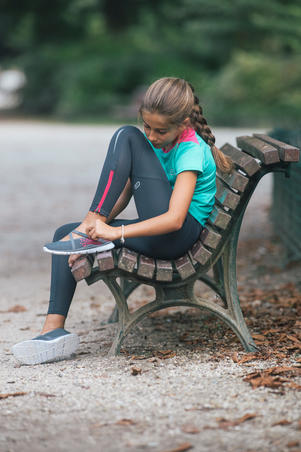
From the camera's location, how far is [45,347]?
3.69 metres

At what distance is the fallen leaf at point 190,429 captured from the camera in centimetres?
274

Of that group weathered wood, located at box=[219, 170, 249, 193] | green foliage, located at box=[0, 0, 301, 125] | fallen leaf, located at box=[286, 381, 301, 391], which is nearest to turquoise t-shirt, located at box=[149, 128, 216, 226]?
weathered wood, located at box=[219, 170, 249, 193]

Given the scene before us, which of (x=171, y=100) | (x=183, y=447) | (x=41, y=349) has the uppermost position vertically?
(x=171, y=100)

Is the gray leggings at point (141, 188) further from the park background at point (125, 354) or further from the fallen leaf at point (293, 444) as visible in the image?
the fallen leaf at point (293, 444)

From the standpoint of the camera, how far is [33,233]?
8578mm

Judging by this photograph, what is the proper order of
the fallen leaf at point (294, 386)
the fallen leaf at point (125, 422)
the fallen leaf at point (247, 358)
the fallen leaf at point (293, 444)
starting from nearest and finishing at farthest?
the fallen leaf at point (293, 444), the fallen leaf at point (125, 422), the fallen leaf at point (294, 386), the fallen leaf at point (247, 358)

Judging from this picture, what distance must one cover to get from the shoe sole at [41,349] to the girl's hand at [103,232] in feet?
2.01

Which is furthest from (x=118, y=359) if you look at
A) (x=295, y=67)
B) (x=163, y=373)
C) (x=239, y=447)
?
(x=295, y=67)

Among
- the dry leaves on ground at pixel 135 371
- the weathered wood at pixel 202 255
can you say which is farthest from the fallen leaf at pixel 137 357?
the weathered wood at pixel 202 255

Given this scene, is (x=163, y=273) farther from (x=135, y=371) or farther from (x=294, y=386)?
(x=294, y=386)

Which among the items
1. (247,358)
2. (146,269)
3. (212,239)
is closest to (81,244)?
(146,269)

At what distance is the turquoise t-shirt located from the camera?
3504mm

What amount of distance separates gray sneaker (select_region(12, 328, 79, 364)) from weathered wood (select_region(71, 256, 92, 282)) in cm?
38

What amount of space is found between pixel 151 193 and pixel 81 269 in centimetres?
53
